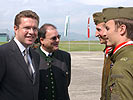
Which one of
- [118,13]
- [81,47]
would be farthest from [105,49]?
[81,47]

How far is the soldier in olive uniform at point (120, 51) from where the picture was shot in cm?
145

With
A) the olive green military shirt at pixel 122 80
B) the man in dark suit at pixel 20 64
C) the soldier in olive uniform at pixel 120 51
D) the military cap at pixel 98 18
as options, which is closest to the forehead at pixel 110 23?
the soldier in olive uniform at pixel 120 51

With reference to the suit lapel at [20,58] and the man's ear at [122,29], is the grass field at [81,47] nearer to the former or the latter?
the suit lapel at [20,58]

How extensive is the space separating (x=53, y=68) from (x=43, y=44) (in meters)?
0.39

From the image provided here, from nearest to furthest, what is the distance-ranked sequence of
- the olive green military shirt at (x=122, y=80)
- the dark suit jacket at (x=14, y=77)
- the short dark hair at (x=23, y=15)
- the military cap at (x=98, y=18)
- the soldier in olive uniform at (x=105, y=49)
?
the olive green military shirt at (x=122, y=80), the dark suit jacket at (x=14, y=77), the short dark hair at (x=23, y=15), the soldier in olive uniform at (x=105, y=49), the military cap at (x=98, y=18)

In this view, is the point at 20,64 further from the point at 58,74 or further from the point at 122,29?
the point at 122,29

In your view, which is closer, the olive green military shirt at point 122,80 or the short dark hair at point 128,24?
the olive green military shirt at point 122,80

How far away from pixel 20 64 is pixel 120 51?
1.14 metres

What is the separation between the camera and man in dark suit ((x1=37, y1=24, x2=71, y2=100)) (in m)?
3.04

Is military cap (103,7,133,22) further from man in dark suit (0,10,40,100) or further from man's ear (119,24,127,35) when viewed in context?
man in dark suit (0,10,40,100)

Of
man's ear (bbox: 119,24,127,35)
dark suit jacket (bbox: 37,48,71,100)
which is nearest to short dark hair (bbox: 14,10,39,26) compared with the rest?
dark suit jacket (bbox: 37,48,71,100)

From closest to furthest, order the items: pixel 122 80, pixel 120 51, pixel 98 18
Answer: pixel 122 80, pixel 120 51, pixel 98 18

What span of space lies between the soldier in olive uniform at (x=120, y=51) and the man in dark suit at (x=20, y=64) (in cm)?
94

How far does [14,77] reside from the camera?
2322mm
